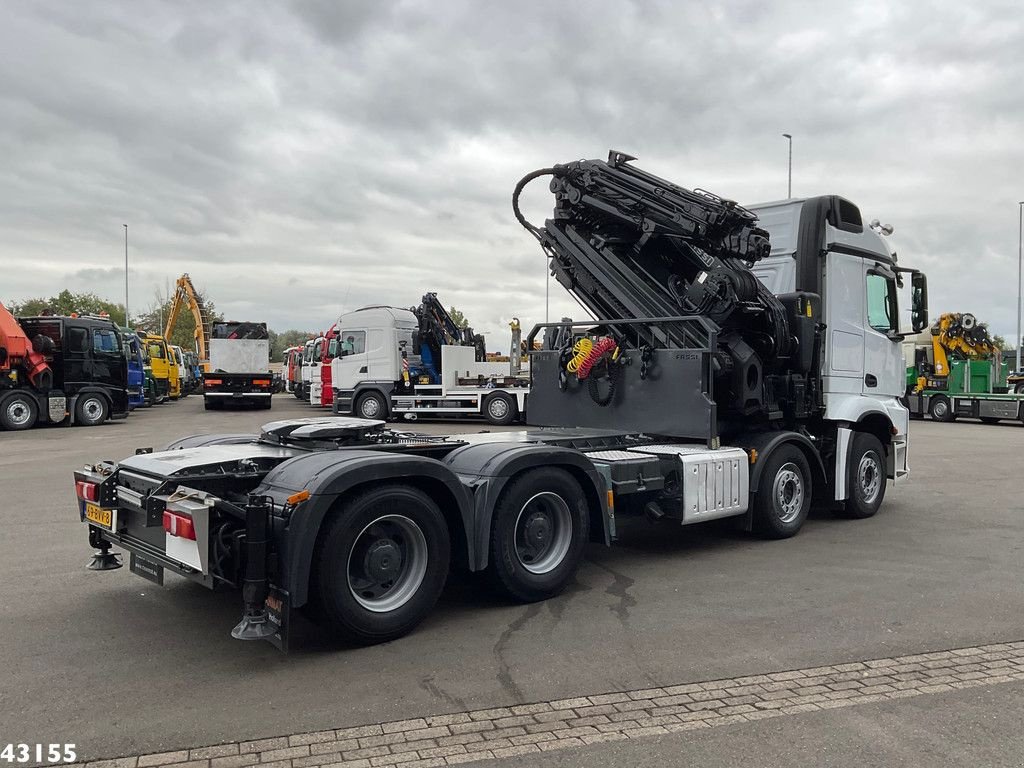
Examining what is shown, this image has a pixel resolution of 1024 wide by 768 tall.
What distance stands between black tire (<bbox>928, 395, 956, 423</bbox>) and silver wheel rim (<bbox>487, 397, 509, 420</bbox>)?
50.7 ft

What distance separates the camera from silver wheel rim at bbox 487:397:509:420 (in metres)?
22.9

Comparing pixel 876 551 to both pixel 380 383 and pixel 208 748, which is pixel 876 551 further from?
pixel 380 383

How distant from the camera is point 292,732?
377cm

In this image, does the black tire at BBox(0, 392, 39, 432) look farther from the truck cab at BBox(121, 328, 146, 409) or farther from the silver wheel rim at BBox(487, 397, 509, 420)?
the silver wheel rim at BBox(487, 397, 509, 420)

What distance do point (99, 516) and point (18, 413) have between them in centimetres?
1886

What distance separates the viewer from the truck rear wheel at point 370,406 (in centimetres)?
2442

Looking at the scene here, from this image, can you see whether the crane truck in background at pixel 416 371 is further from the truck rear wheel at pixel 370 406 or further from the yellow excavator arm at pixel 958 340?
the yellow excavator arm at pixel 958 340

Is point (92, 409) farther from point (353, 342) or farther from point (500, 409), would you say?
point (500, 409)

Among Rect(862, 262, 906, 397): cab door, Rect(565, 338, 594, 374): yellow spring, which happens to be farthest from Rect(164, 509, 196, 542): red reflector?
Rect(862, 262, 906, 397): cab door

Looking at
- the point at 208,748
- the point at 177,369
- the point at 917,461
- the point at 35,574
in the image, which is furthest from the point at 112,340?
the point at 208,748

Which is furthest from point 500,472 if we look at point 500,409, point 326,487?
point 500,409

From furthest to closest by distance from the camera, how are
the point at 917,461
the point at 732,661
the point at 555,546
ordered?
the point at 917,461 → the point at 555,546 → the point at 732,661

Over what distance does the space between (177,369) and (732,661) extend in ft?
121

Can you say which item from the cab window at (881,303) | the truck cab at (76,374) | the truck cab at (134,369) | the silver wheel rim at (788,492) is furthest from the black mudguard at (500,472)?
the truck cab at (134,369)
